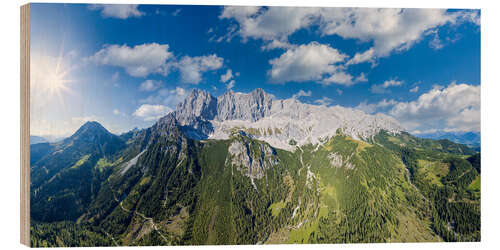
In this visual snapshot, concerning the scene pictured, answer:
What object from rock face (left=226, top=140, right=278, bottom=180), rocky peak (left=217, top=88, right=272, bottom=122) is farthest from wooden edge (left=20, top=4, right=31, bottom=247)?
rocky peak (left=217, top=88, right=272, bottom=122)

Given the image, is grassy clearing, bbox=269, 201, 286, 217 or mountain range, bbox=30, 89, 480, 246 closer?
mountain range, bbox=30, 89, 480, 246

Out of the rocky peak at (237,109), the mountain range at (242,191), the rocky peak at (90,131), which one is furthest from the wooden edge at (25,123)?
the rocky peak at (237,109)

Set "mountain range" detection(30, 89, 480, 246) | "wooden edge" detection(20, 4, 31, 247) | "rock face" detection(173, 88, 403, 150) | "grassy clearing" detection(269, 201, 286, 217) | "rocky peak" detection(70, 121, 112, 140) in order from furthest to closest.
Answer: "rock face" detection(173, 88, 403, 150), "grassy clearing" detection(269, 201, 286, 217), "mountain range" detection(30, 89, 480, 246), "rocky peak" detection(70, 121, 112, 140), "wooden edge" detection(20, 4, 31, 247)

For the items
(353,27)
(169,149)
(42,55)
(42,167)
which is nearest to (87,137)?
(42,167)

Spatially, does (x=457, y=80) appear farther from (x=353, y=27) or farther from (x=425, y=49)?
(x=353, y=27)

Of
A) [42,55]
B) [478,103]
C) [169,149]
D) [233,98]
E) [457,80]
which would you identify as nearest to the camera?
[42,55]

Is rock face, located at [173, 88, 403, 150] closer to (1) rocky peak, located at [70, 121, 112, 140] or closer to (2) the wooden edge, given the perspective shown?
(1) rocky peak, located at [70, 121, 112, 140]
